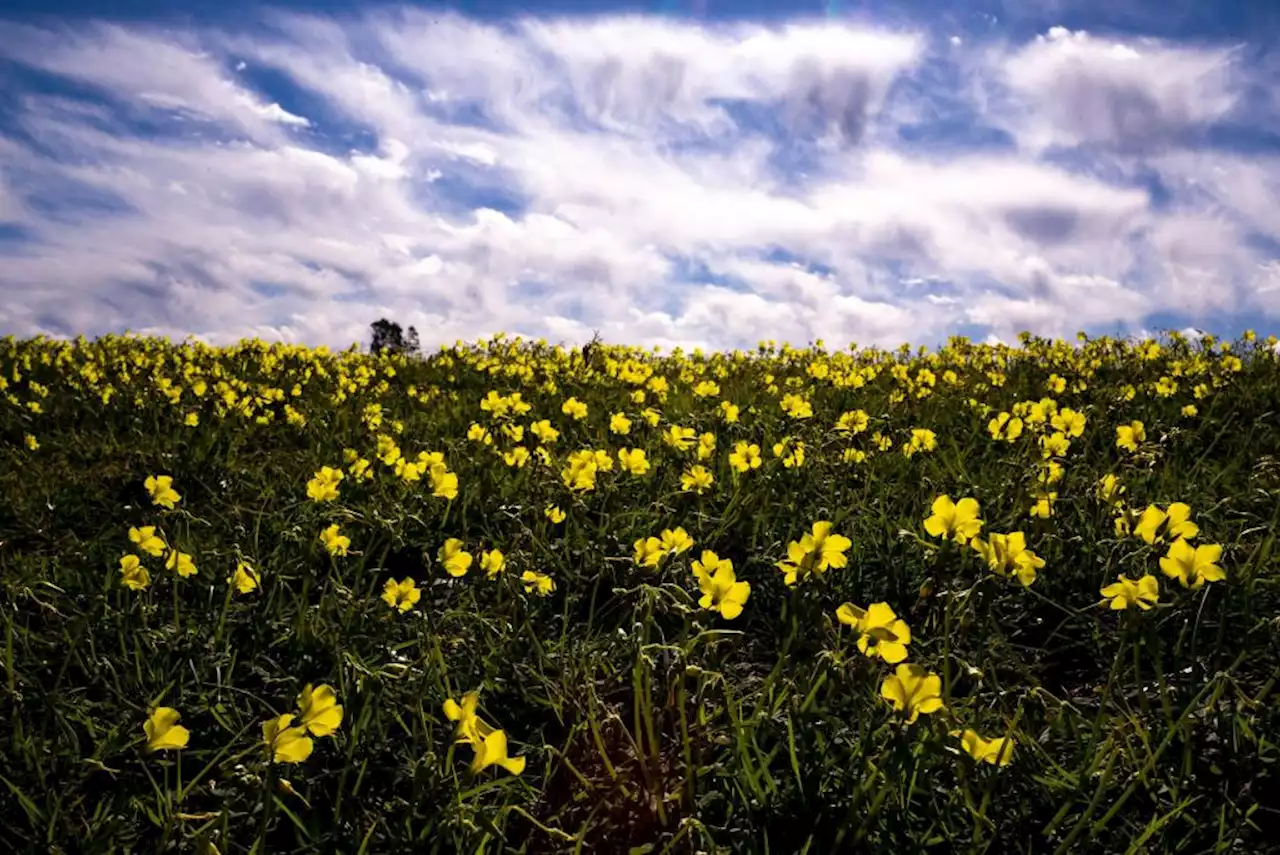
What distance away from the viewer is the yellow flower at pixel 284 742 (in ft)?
6.41

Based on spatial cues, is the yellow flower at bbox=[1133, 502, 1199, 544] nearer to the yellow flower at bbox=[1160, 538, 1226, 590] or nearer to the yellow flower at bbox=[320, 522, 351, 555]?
the yellow flower at bbox=[1160, 538, 1226, 590]

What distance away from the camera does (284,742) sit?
6.49 feet

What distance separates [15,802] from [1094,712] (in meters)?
3.24

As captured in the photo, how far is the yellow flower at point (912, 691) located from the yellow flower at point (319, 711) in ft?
4.24

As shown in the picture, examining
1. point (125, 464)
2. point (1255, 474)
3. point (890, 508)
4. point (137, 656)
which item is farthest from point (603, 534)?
point (125, 464)

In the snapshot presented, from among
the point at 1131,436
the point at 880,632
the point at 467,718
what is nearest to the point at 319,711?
the point at 467,718

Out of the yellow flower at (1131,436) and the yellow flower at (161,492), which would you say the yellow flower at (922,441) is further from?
the yellow flower at (161,492)

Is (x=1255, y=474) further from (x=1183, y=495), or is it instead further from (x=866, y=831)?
(x=866, y=831)

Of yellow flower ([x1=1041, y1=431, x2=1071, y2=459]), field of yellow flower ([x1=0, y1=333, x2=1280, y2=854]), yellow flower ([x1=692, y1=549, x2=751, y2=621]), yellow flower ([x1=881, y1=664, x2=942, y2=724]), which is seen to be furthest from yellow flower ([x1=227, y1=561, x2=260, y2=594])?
yellow flower ([x1=1041, y1=431, x2=1071, y2=459])

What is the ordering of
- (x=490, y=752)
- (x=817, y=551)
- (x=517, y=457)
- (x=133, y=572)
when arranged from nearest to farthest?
(x=490, y=752) → (x=817, y=551) → (x=133, y=572) → (x=517, y=457)

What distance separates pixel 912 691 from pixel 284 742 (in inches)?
57.4

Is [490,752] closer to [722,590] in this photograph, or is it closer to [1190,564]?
[722,590]

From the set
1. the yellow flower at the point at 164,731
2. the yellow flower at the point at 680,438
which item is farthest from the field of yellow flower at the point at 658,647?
the yellow flower at the point at 680,438

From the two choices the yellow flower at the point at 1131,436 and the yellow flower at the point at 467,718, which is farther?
the yellow flower at the point at 1131,436
